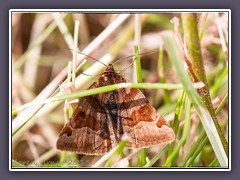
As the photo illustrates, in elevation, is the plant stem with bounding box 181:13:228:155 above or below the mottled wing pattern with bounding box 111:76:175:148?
above

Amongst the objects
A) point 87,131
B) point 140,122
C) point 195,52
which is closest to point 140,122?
point 140,122

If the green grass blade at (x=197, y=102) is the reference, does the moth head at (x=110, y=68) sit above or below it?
above

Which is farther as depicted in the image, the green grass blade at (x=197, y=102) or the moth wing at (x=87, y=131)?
the moth wing at (x=87, y=131)

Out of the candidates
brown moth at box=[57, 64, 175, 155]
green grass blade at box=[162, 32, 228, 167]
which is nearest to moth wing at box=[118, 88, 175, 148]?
brown moth at box=[57, 64, 175, 155]

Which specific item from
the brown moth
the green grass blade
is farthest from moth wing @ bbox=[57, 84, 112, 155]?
the green grass blade

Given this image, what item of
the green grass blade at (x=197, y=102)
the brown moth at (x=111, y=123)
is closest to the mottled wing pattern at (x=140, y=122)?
the brown moth at (x=111, y=123)

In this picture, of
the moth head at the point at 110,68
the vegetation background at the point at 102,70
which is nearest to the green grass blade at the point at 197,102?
the vegetation background at the point at 102,70

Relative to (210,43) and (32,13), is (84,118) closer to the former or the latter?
(32,13)

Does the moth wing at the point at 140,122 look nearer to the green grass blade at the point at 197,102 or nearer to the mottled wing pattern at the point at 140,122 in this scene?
the mottled wing pattern at the point at 140,122

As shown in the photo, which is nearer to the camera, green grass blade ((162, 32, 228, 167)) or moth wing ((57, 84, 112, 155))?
green grass blade ((162, 32, 228, 167))

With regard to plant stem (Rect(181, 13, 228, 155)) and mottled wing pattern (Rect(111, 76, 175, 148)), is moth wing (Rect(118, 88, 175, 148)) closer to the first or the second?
mottled wing pattern (Rect(111, 76, 175, 148))
